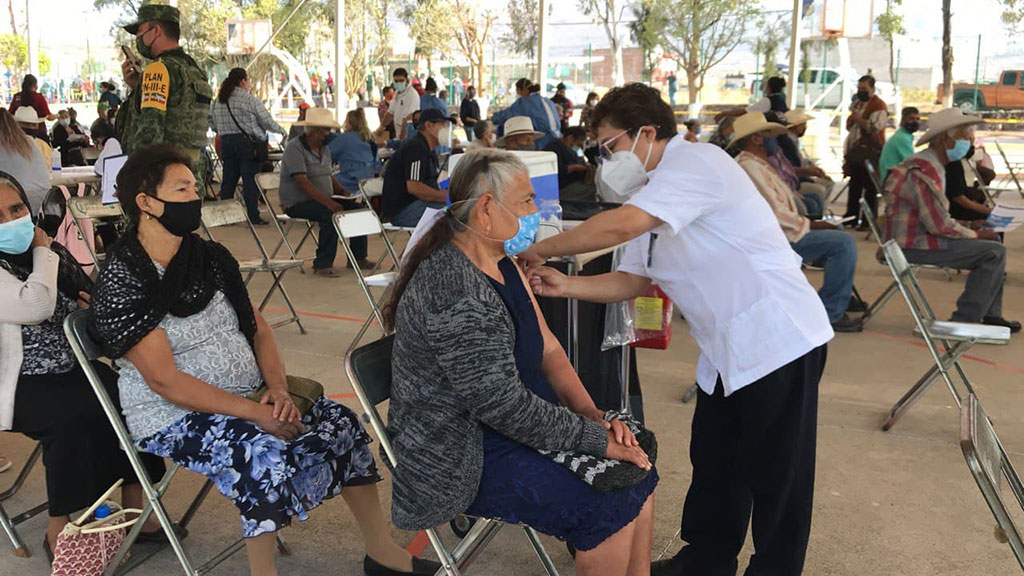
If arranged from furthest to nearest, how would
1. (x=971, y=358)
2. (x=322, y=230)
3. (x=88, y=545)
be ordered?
(x=322, y=230)
(x=971, y=358)
(x=88, y=545)

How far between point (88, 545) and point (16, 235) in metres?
0.93

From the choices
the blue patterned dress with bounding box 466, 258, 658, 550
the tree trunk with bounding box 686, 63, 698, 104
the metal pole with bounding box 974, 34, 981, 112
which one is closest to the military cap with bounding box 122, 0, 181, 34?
the blue patterned dress with bounding box 466, 258, 658, 550

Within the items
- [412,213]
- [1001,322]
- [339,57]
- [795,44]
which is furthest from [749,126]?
[795,44]

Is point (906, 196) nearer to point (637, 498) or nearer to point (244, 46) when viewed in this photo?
point (637, 498)

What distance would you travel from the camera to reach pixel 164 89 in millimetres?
4449

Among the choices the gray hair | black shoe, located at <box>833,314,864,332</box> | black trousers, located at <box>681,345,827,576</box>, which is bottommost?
black shoe, located at <box>833,314,864,332</box>

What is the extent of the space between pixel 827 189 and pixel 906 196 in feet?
10.8

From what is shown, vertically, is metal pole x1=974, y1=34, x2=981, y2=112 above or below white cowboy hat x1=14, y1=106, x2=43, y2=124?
above

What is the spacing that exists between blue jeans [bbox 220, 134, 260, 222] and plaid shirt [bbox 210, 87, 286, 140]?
3.5 inches

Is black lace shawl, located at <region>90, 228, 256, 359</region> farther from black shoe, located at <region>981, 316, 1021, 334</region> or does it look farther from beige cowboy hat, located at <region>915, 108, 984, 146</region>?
black shoe, located at <region>981, 316, 1021, 334</region>

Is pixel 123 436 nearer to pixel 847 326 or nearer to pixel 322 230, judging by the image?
pixel 847 326

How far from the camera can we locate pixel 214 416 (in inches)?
99.0

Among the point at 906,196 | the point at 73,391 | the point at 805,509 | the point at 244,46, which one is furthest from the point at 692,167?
the point at 244,46

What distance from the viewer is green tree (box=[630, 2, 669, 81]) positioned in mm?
19438
